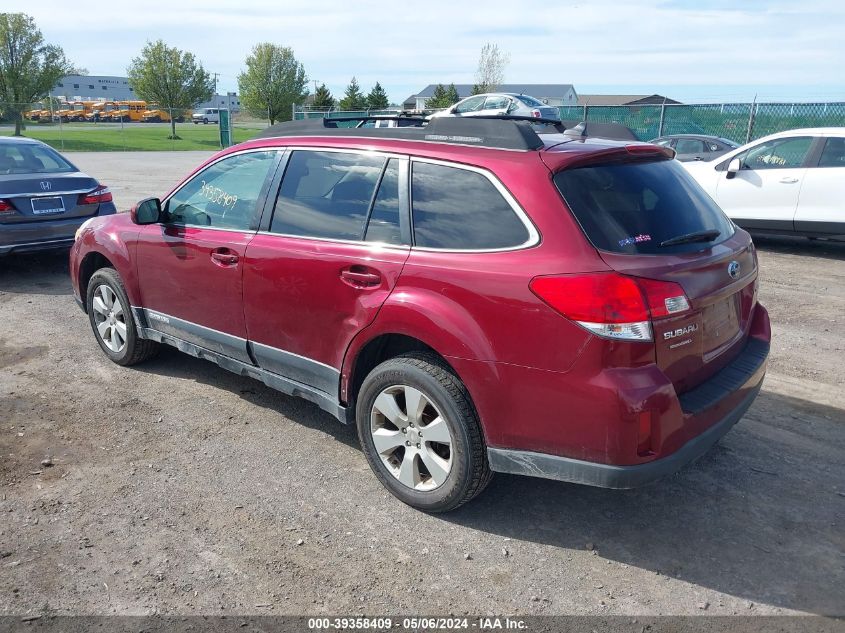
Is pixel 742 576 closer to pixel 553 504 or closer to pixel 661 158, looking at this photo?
pixel 553 504

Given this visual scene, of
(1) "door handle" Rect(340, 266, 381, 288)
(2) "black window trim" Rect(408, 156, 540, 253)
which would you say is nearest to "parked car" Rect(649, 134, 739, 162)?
(2) "black window trim" Rect(408, 156, 540, 253)

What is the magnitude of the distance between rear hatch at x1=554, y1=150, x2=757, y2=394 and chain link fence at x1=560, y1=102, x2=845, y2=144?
14.4 m

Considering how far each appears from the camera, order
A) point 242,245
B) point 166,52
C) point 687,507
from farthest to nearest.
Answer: point 166,52
point 242,245
point 687,507

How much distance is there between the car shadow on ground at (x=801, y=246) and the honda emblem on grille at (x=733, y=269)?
295 inches

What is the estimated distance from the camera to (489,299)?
3.10 meters

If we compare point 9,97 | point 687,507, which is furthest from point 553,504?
point 9,97

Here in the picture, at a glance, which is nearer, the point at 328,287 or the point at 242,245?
the point at 328,287

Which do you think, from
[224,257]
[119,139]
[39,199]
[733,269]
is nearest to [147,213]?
[224,257]

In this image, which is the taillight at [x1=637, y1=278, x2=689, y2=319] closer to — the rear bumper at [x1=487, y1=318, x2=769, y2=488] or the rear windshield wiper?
the rear windshield wiper

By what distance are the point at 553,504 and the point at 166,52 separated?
5351 cm

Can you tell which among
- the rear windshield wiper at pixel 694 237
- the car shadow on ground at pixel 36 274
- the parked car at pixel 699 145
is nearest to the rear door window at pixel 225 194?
the rear windshield wiper at pixel 694 237

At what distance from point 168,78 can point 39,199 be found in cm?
4659

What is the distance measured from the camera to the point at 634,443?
2885mm

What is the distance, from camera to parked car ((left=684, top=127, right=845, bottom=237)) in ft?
31.0
